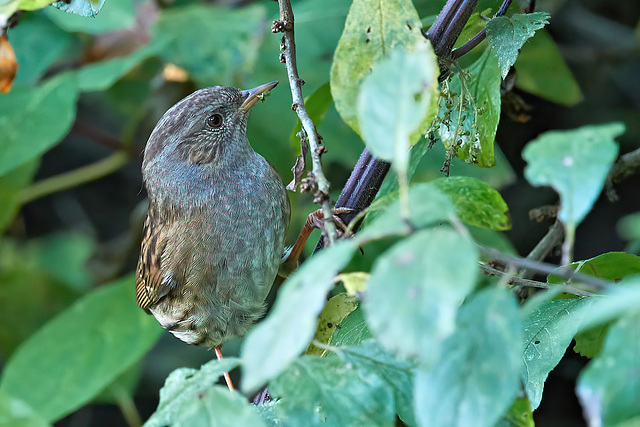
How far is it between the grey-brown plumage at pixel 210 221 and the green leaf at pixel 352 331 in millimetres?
782

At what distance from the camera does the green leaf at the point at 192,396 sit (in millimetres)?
934

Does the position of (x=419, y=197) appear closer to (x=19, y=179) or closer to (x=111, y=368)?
(x=111, y=368)

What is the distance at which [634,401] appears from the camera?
29.0 inches

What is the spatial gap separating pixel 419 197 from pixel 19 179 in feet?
10.6

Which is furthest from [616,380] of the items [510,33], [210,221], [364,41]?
[210,221]

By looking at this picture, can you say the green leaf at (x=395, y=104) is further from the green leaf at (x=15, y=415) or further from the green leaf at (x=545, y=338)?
the green leaf at (x=15, y=415)

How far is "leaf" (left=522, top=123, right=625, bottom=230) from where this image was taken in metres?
0.81

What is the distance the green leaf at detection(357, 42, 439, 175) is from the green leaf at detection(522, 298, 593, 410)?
2.23 feet

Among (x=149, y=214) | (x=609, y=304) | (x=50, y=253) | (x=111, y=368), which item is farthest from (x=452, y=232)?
(x=50, y=253)

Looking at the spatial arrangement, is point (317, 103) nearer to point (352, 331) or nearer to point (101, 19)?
point (352, 331)

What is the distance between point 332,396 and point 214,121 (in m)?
1.75

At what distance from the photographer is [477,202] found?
108 cm

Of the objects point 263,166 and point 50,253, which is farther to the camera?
point 50,253

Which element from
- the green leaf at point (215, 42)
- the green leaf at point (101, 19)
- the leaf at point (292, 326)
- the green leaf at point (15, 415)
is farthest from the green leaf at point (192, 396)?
the green leaf at point (101, 19)
